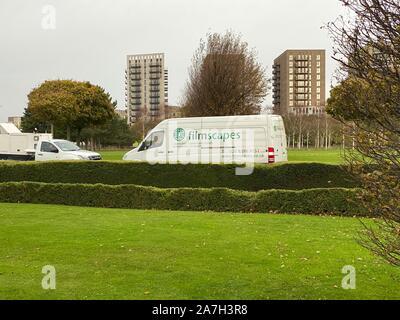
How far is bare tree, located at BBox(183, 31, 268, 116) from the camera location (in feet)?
108

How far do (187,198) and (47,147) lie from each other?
46.7 ft

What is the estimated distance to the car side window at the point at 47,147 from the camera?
1011 inches

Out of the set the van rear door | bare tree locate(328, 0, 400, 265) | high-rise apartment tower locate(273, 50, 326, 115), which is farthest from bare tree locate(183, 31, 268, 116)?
high-rise apartment tower locate(273, 50, 326, 115)

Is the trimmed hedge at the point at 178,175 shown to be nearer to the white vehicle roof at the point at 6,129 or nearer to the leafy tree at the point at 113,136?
the white vehicle roof at the point at 6,129

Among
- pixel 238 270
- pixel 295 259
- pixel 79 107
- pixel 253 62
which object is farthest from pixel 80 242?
pixel 79 107

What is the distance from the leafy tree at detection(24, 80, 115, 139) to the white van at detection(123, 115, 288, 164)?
29825 millimetres

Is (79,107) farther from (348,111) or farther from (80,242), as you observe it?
(348,111)

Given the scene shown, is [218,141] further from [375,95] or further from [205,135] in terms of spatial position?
[375,95]

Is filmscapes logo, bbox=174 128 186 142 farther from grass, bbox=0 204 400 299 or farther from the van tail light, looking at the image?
grass, bbox=0 204 400 299

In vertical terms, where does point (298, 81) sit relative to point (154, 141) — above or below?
above

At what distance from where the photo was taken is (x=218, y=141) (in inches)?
795

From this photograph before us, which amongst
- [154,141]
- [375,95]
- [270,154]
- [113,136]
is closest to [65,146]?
[154,141]

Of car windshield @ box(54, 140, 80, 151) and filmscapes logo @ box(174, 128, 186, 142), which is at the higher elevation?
filmscapes logo @ box(174, 128, 186, 142)
